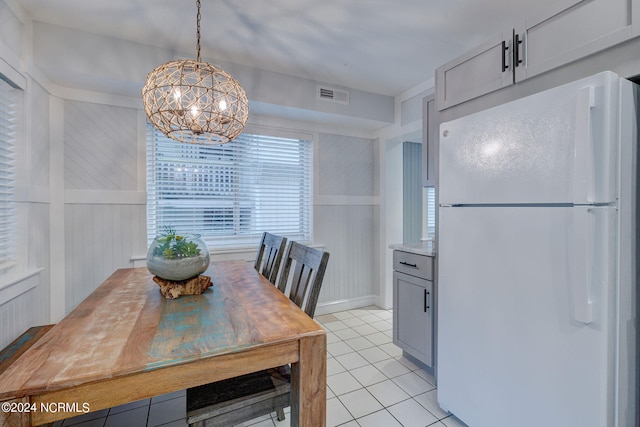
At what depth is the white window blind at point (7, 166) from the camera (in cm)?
188

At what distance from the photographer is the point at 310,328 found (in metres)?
1.17

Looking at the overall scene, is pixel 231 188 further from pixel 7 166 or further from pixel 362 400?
pixel 362 400

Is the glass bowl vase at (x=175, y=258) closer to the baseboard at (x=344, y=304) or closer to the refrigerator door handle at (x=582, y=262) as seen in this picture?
the refrigerator door handle at (x=582, y=262)

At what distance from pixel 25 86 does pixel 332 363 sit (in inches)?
114

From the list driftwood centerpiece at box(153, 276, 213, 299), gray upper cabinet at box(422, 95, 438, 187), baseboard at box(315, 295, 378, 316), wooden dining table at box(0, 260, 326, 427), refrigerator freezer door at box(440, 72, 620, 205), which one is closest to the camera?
wooden dining table at box(0, 260, 326, 427)

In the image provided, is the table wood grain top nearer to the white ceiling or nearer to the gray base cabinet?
the gray base cabinet

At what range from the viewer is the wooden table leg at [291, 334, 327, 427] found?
1.12m

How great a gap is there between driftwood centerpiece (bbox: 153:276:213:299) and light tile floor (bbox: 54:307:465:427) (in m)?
0.82

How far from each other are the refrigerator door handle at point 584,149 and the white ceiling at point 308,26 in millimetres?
905

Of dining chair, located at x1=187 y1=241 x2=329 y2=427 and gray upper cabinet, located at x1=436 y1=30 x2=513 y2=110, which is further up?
gray upper cabinet, located at x1=436 y1=30 x2=513 y2=110

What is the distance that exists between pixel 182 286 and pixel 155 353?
64cm

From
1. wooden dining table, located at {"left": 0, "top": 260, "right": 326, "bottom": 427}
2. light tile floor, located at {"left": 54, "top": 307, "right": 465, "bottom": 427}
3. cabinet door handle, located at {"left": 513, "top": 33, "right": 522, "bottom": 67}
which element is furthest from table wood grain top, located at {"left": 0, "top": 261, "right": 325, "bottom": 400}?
cabinet door handle, located at {"left": 513, "top": 33, "right": 522, "bottom": 67}

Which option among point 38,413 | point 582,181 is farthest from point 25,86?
point 582,181

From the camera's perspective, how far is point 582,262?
111 centimetres
